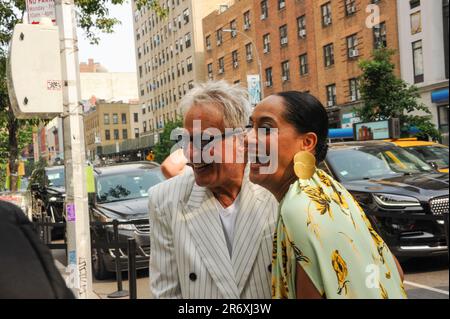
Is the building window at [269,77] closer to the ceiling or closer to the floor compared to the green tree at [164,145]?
closer to the ceiling

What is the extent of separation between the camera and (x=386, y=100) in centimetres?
1844

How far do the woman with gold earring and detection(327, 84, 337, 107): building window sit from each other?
32.6 metres

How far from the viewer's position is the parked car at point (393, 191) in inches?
165

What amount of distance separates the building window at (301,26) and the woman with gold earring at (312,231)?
33862 millimetres

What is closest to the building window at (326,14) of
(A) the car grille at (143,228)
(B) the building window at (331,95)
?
(B) the building window at (331,95)

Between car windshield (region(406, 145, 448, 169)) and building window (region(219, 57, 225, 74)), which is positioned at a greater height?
building window (region(219, 57, 225, 74))

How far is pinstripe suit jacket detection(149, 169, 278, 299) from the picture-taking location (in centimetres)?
189

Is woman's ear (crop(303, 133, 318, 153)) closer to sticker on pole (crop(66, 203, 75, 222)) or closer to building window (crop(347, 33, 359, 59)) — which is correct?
sticker on pole (crop(66, 203, 75, 222))

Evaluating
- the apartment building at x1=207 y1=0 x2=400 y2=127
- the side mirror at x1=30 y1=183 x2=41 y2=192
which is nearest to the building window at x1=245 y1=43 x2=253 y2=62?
the apartment building at x1=207 y1=0 x2=400 y2=127

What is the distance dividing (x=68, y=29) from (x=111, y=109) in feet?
355

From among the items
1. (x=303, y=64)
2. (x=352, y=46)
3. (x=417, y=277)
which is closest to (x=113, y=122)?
(x=303, y=64)

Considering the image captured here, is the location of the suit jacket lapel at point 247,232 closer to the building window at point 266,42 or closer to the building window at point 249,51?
the building window at point 266,42

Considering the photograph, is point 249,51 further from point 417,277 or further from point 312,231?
point 312,231
